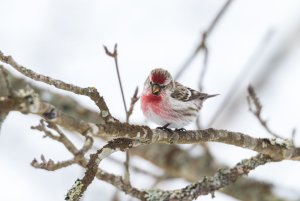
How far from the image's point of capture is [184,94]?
421 cm

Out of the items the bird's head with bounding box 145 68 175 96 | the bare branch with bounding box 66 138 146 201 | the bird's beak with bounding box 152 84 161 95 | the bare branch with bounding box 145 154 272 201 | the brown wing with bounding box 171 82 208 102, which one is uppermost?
the brown wing with bounding box 171 82 208 102

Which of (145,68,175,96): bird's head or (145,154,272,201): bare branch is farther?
(145,68,175,96): bird's head

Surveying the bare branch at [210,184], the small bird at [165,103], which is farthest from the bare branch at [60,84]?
the small bird at [165,103]

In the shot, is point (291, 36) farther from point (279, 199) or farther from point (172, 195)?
point (172, 195)

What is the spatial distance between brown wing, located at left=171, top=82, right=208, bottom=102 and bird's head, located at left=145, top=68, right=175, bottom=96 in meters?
0.16

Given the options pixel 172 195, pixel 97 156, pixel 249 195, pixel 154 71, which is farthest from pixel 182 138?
pixel 249 195

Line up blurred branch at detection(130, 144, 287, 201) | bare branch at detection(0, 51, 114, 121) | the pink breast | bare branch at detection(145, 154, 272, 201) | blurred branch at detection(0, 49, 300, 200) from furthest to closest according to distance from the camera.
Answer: blurred branch at detection(130, 144, 287, 201) < the pink breast < bare branch at detection(145, 154, 272, 201) < bare branch at detection(0, 51, 114, 121) < blurred branch at detection(0, 49, 300, 200)

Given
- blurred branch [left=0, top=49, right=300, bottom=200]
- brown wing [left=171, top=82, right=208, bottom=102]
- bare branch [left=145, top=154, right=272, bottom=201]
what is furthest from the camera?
brown wing [left=171, top=82, right=208, bottom=102]

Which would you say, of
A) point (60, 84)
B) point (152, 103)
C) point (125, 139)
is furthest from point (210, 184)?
point (60, 84)

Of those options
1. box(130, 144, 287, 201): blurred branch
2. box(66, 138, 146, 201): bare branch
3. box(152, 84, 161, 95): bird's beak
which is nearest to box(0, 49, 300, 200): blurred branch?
box(66, 138, 146, 201): bare branch

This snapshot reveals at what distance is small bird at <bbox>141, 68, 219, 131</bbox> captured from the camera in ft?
12.7

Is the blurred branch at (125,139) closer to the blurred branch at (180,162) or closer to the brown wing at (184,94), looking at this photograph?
the brown wing at (184,94)

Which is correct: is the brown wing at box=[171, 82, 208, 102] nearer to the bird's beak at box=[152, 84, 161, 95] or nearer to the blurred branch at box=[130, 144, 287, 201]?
the bird's beak at box=[152, 84, 161, 95]

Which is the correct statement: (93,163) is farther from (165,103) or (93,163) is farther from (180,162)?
(180,162)
